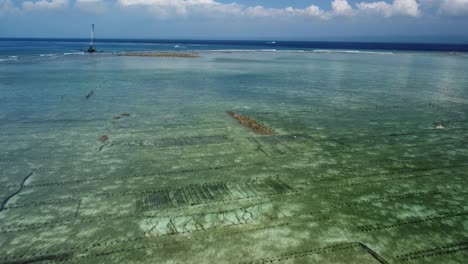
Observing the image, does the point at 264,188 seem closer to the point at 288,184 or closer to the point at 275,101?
the point at 288,184

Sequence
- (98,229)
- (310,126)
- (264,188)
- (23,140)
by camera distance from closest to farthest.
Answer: (98,229) < (264,188) < (23,140) < (310,126)

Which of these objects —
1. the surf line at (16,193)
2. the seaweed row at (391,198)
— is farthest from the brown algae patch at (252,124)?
the surf line at (16,193)

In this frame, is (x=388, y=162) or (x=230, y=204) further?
(x=388, y=162)

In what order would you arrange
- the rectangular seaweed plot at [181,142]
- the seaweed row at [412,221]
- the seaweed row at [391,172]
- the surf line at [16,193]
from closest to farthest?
1. the seaweed row at [412,221]
2. the surf line at [16,193]
3. the seaweed row at [391,172]
4. the rectangular seaweed plot at [181,142]

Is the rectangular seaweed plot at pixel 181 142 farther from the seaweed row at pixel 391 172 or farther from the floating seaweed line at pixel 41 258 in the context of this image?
the floating seaweed line at pixel 41 258

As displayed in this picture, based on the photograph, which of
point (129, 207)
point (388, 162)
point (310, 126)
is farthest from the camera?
point (310, 126)

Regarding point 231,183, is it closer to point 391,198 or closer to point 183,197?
point 183,197

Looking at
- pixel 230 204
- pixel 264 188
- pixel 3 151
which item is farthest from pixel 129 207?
pixel 3 151
